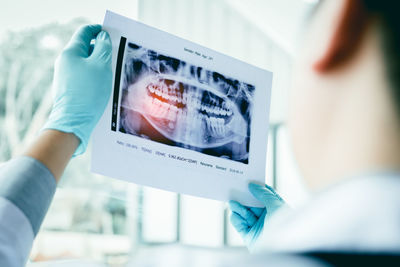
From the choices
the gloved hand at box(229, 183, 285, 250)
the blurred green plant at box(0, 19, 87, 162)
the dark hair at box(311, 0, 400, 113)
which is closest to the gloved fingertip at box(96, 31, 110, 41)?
the gloved hand at box(229, 183, 285, 250)

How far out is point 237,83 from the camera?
100 centimetres

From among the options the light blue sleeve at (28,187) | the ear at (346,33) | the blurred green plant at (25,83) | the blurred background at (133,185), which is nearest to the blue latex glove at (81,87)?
the light blue sleeve at (28,187)

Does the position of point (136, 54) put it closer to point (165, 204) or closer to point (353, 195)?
point (353, 195)

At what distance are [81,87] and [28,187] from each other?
0.30m

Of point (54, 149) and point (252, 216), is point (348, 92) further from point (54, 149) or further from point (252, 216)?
point (252, 216)

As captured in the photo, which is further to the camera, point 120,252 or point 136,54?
point 120,252

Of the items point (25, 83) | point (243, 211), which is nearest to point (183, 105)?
point (243, 211)

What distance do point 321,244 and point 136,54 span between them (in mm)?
656

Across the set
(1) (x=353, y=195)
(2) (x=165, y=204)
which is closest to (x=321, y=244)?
(1) (x=353, y=195)

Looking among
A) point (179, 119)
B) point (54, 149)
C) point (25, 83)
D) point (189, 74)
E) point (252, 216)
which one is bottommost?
point (252, 216)

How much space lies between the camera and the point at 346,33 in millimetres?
394

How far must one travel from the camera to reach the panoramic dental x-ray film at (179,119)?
84 cm

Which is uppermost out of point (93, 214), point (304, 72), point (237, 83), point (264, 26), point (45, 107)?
point (264, 26)

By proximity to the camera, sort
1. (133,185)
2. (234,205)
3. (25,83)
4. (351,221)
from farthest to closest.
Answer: (25,83) → (133,185) → (234,205) → (351,221)
